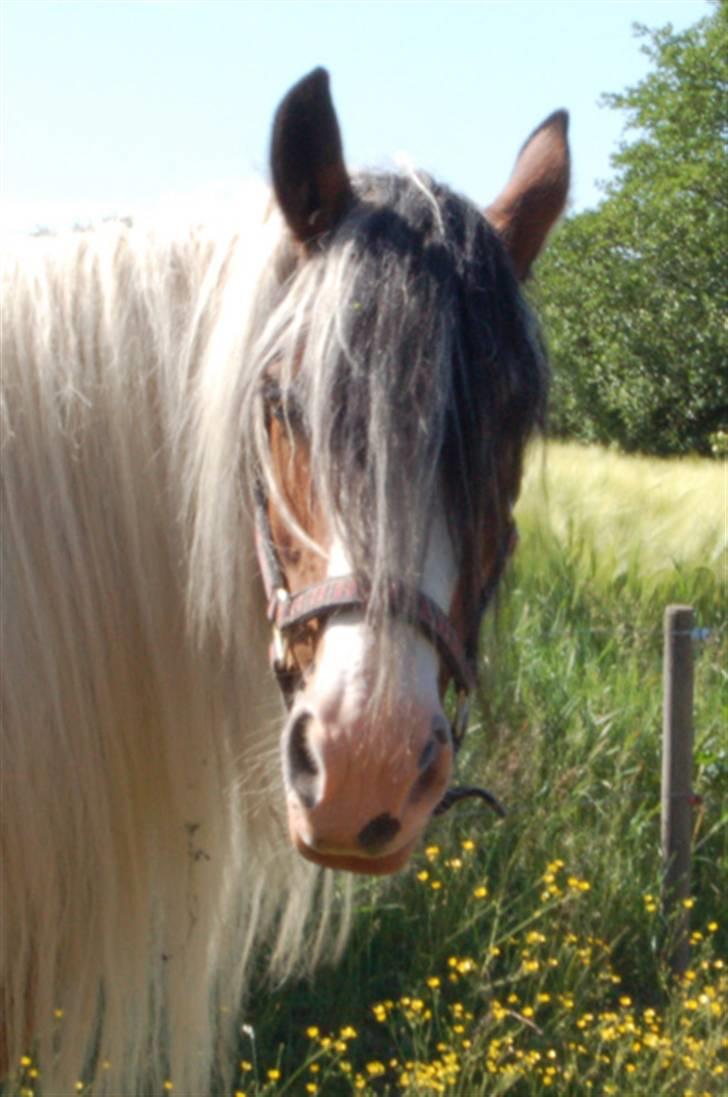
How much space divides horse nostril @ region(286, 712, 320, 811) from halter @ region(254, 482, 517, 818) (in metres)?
0.13

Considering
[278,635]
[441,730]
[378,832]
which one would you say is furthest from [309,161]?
[378,832]

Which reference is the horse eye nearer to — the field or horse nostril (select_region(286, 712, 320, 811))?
horse nostril (select_region(286, 712, 320, 811))

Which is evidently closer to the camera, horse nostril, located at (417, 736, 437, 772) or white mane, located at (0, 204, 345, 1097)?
horse nostril, located at (417, 736, 437, 772)

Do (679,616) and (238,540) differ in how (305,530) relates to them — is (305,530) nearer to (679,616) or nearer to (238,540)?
(238,540)

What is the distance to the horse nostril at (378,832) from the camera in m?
1.78

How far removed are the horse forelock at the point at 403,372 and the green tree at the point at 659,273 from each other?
21.7 metres

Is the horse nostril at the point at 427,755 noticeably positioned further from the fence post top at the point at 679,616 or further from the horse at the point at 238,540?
the fence post top at the point at 679,616

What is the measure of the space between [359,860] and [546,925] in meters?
2.45

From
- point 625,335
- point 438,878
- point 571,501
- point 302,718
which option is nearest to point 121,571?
point 302,718

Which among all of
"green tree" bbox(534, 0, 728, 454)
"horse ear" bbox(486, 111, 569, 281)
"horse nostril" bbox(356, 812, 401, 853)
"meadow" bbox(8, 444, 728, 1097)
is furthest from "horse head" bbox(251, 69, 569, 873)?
"green tree" bbox(534, 0, 728, 454)

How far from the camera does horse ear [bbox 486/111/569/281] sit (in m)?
2.35

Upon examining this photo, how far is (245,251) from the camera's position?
2262 millimetres

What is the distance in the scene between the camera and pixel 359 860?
1855 mm

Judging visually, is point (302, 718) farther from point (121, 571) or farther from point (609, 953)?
point (609, 953)
